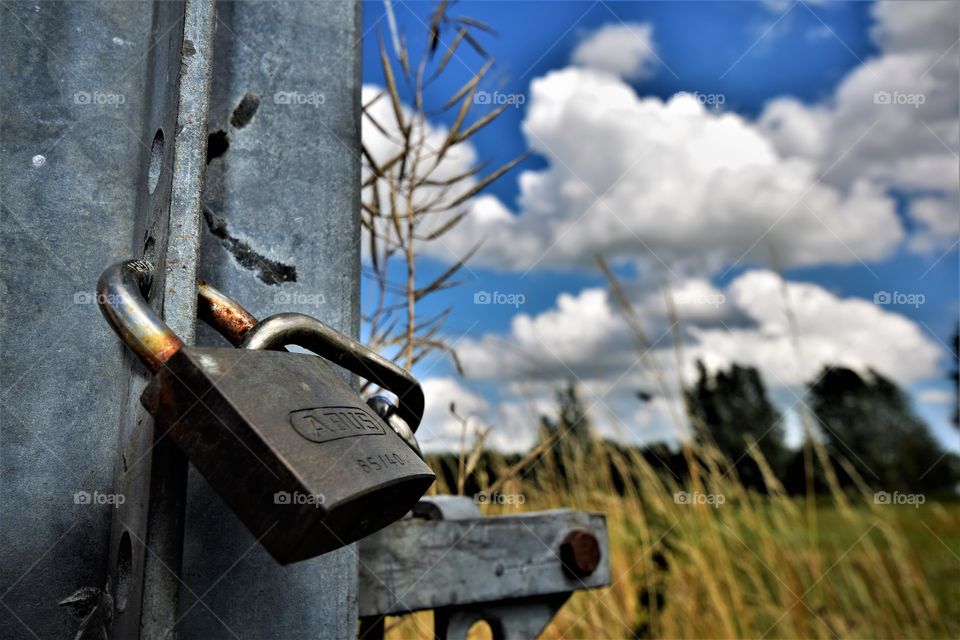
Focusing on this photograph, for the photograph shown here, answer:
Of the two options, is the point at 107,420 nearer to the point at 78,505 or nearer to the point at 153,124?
the point at 78,505

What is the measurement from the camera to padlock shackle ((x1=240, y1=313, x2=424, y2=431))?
0.66m

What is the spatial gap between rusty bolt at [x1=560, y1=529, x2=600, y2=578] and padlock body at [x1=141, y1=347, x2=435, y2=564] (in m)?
0.48

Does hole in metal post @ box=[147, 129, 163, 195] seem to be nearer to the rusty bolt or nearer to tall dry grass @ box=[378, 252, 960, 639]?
the rusty bolt

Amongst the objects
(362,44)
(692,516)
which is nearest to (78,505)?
(362,44)
